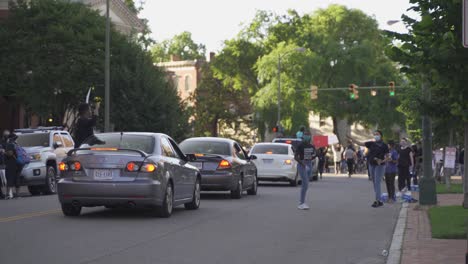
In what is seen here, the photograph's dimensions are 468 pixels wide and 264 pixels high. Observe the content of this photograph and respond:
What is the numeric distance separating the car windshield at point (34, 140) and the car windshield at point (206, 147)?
17.9 ft

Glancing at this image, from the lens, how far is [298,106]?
8056cm

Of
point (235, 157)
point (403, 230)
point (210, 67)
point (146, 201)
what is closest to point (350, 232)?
point (403, 230)

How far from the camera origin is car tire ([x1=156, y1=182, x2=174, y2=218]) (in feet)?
56.3

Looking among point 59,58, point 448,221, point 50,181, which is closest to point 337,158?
point 59,58

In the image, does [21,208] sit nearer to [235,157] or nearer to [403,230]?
[235,157]

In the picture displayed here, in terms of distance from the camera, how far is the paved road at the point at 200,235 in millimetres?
11742

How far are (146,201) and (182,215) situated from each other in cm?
188

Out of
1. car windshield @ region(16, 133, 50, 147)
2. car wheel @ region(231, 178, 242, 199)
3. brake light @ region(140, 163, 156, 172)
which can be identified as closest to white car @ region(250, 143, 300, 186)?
car windshield @ region(16, 133, 50, 147)

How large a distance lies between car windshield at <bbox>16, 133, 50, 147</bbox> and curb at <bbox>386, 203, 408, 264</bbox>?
11924 mm

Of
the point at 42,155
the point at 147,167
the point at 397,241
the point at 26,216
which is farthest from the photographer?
the point at 42,155

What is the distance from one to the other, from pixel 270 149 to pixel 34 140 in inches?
393

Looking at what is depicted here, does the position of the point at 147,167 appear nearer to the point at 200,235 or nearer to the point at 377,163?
the point at 200,235

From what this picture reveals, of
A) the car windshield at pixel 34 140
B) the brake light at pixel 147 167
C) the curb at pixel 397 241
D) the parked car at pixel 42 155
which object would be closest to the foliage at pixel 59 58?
the parked car at pixel 42 155

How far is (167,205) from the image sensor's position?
56.7 feet
